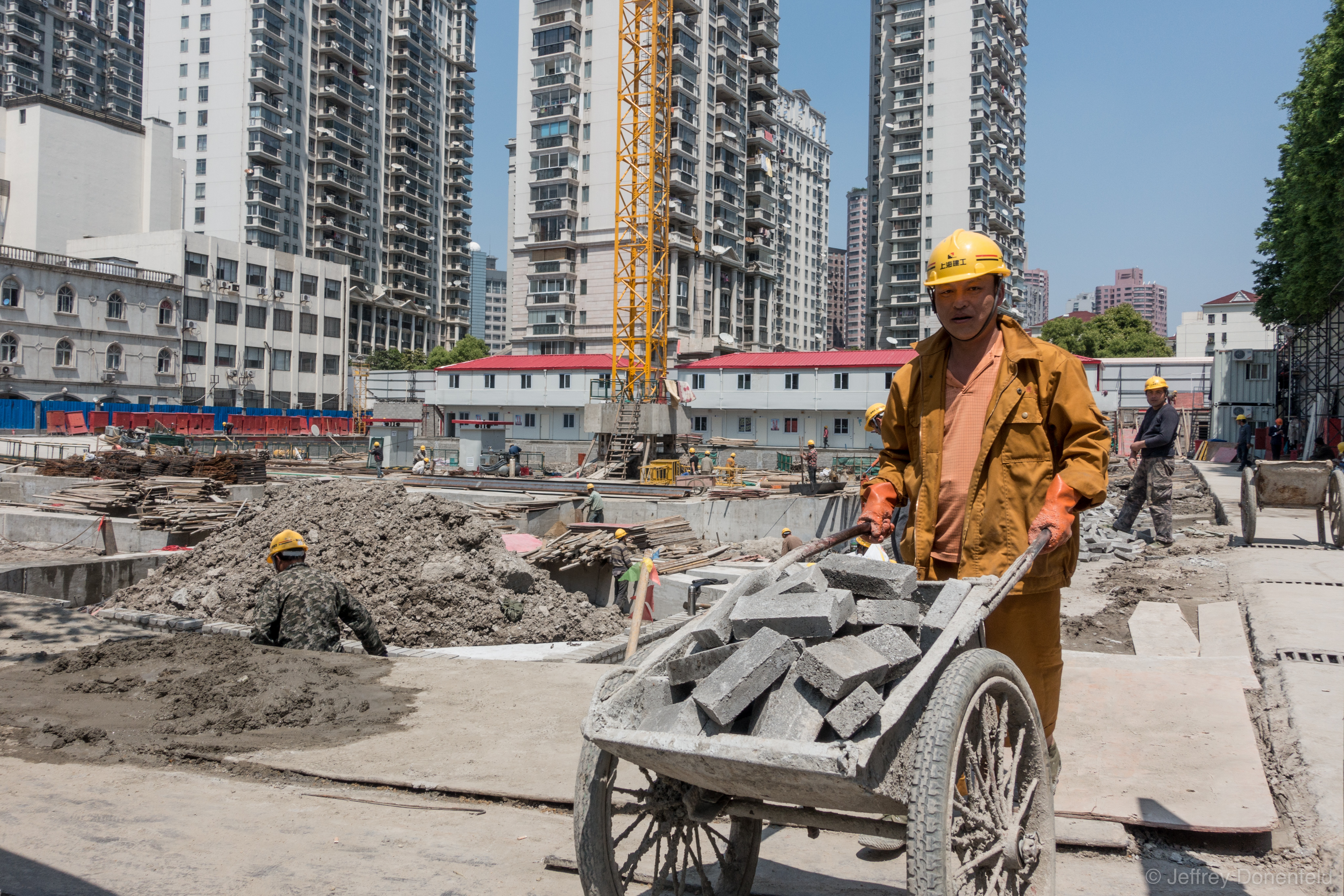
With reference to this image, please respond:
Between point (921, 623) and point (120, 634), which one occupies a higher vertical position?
point (921, 623)

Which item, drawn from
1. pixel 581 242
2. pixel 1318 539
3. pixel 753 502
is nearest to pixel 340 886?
pixel 1318 539

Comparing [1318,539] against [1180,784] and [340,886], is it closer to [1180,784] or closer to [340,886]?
[1180,784]

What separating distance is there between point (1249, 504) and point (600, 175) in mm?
65456

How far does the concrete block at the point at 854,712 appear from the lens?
2.28 m

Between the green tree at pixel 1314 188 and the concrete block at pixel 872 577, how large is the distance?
29001 millimetres

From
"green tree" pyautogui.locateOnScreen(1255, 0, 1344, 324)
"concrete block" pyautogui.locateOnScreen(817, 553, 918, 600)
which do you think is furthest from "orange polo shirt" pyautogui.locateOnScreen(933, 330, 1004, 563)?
"green tree" pyautogui.locateOnScreen(1255, 0, 1344, 324)

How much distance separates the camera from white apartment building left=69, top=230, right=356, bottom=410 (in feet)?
200

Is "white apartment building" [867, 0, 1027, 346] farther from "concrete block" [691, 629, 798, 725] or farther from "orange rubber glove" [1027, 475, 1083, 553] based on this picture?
"concrete block" [691, 629, 798, 725]

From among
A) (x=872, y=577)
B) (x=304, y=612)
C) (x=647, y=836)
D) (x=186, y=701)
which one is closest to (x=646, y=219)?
(x=304, y=612)

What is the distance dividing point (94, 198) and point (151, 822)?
249 ft

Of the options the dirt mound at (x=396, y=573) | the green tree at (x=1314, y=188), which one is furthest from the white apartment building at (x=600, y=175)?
the dirt mound at (x=396, y=573)

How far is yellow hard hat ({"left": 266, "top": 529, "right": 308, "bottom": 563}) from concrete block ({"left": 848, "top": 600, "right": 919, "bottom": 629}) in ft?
17.6

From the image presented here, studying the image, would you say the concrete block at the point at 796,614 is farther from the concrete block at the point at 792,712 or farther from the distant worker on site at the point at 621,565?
the distant worker on site at the point at 621,565

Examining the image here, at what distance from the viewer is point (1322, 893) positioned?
9.32 feet
